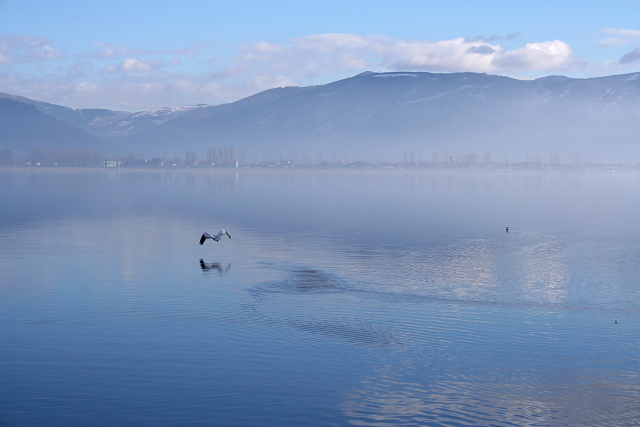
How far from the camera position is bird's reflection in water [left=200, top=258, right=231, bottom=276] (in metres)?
34.8

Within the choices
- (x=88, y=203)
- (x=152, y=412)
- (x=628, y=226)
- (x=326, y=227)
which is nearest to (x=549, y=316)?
(x=152, y=412)

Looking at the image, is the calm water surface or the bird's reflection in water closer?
the calm water surface

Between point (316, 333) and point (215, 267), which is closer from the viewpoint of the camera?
point (316, 333)

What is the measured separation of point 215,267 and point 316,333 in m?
14.3

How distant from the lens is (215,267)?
1420 inches

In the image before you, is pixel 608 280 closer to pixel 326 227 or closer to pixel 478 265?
pixel 478 265

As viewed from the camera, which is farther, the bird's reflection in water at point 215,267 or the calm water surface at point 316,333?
the bird's reflection in water at point 215,267

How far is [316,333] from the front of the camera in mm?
22984

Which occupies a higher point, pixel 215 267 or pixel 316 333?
pixel 215 267

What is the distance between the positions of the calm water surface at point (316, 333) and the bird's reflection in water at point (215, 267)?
0.12 m

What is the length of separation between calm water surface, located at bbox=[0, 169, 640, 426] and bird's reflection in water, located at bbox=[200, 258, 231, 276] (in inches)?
4.5

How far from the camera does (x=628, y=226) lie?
2468 inches

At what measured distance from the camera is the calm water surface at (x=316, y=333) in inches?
665

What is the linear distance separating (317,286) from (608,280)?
15132 mm
